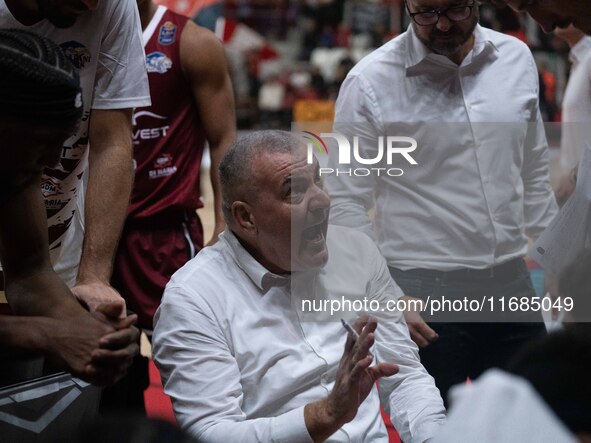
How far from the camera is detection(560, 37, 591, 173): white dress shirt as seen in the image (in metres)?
2.86

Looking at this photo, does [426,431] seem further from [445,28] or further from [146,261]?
[146,261]

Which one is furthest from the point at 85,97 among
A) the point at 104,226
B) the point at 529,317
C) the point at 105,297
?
the point at 529,317

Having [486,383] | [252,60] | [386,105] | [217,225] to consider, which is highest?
[486,383]

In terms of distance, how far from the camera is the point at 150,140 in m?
3.66

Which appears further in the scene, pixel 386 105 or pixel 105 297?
pixel 386 105

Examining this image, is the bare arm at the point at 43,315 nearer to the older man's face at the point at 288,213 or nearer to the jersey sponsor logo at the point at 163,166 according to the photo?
the older man's face at the point at 288,213

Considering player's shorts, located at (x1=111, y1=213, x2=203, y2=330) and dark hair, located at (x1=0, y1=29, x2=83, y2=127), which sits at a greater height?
dark hair, located at (x1=0, y1=29, x2=83, y2=127)

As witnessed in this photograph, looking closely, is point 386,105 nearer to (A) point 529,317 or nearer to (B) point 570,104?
(A) point 529,317

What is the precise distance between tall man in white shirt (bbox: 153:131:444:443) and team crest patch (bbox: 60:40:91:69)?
419 mm

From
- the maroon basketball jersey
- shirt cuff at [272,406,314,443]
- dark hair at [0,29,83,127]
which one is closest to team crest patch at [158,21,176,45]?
the maroon basketball jersey

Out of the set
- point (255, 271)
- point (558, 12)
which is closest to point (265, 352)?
point (255, 271)

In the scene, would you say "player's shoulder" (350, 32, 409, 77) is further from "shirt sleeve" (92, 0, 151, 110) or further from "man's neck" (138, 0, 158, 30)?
"man's neck" (138, 0, 158, 30)


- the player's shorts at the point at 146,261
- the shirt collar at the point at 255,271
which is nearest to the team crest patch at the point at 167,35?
the player's shorts at the point at 146,261

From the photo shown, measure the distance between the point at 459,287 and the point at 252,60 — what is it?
14764mm
